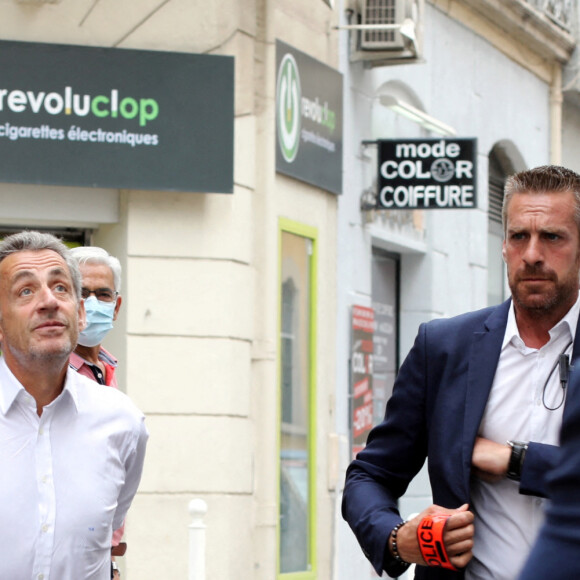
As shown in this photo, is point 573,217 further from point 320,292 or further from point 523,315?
point 320,292

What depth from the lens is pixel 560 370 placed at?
360 cm

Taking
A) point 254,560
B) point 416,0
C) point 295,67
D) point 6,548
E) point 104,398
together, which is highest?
point 416,0

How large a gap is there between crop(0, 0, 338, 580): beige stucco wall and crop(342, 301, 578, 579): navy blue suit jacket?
19.1 feet

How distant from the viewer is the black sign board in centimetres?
1223

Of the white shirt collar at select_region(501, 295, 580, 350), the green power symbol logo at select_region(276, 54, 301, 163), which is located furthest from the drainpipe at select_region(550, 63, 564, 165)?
the white shirt collar at select_region(501, 295, 580, 350)

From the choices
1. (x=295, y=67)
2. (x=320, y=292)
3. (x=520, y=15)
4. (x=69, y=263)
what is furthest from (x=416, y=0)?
(x=69, y=263)

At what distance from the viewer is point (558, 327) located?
3.66 metres

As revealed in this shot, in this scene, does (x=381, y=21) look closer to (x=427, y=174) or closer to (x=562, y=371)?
(x=427, y=174)

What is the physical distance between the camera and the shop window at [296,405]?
1070 cm

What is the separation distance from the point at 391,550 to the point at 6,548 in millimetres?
948

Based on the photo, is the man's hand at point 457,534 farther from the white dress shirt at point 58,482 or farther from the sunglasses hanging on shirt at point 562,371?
the white dress shirt at point 58,482

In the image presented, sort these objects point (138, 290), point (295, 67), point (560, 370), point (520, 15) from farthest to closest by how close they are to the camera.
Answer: point (520, 15) → point (295, 67) → point (138, 290) → point (560, 370)

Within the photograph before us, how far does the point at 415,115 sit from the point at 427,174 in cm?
75

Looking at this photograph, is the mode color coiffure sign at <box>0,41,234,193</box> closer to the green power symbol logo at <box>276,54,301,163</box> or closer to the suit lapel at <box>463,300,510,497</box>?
the green power symbol logo at <box>276,54,301,163</box>
